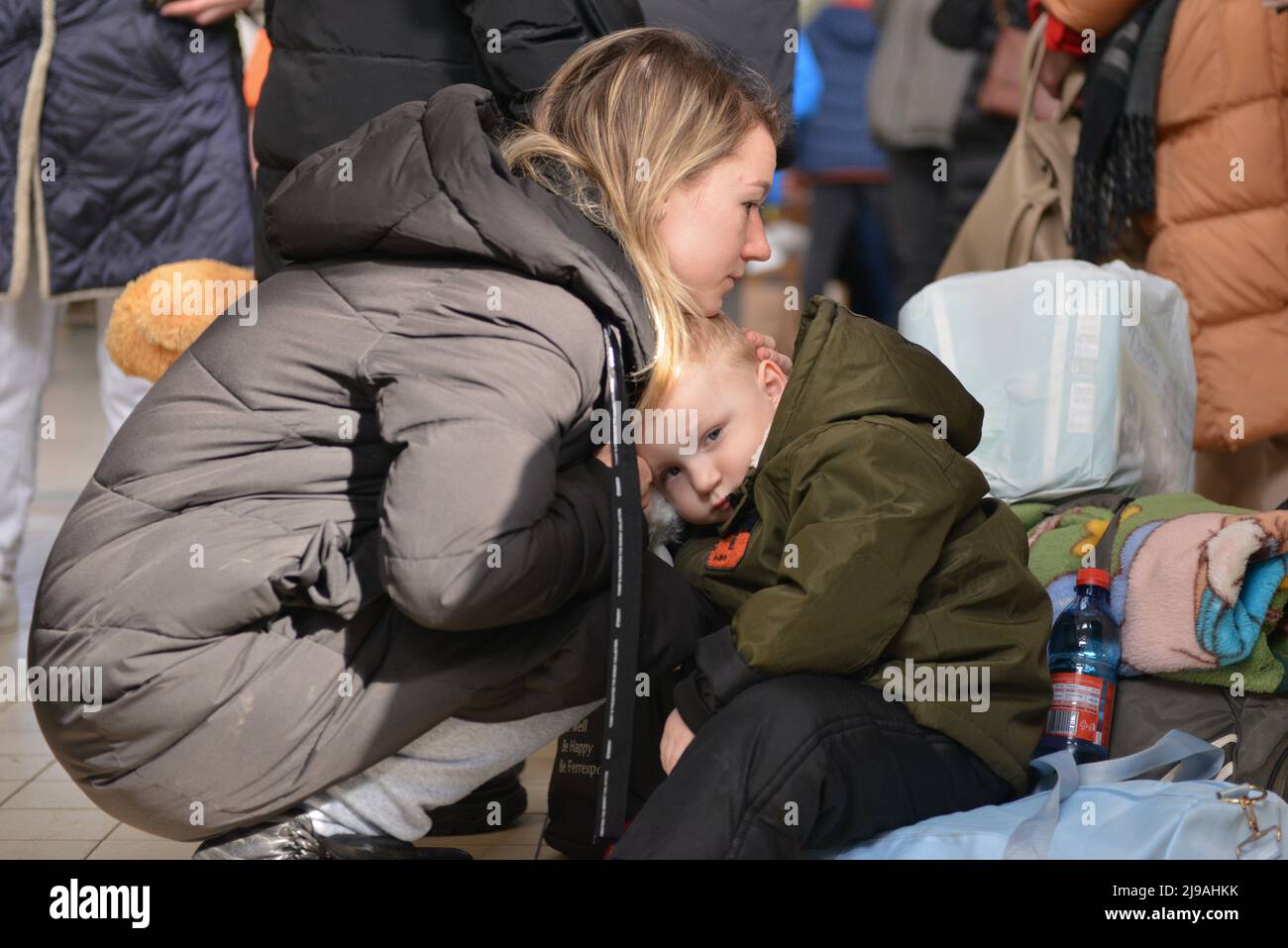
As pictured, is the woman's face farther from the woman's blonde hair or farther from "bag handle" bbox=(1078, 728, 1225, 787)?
"bag handle" bbox=(1078, 728, 1225, 787)

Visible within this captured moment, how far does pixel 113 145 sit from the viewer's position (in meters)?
3.46

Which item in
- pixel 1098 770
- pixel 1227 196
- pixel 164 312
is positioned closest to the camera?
pixel 1098 770

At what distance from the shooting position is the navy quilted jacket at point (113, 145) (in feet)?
11.2

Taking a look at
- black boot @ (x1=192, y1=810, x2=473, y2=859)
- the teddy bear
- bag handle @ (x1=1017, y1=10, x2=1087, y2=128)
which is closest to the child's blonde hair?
black boot @ (x1=192, y1=810, x2=473, y2=859)

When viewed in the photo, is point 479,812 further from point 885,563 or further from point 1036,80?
point 1036,80

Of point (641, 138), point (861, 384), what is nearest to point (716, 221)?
point (641, 138)

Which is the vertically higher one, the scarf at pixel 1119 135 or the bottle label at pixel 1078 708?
the scarf at pixel 1119 135

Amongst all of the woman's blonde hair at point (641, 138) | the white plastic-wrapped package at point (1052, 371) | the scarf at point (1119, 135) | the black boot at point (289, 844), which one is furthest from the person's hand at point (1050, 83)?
the black boot at point (289, 844)

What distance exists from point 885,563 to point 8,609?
2523 mm

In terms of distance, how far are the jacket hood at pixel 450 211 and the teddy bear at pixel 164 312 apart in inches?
31.9

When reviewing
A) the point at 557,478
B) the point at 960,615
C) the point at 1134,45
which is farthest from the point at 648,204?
the point at 1134,45

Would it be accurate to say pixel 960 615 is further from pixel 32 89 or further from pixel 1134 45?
pixel 32 89

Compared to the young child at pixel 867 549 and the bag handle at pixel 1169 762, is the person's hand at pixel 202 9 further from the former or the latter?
the bag handle at pixel 1169 762

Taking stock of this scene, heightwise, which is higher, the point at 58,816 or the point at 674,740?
the point at 674,740
